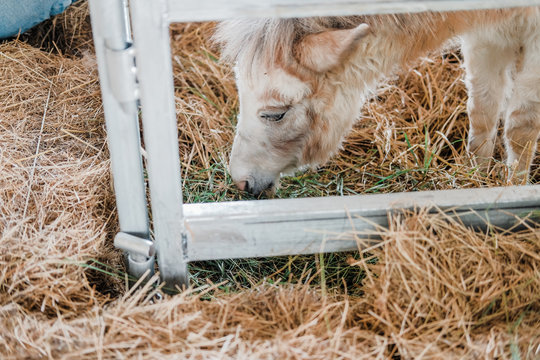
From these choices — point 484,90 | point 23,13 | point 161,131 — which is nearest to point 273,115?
point 161,131

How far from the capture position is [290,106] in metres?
2.35

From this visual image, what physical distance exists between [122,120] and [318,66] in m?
0.90

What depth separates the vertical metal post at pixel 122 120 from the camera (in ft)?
4.94

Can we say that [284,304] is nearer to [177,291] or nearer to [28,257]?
[177,291]

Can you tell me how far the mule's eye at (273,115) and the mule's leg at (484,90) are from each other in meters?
1.14

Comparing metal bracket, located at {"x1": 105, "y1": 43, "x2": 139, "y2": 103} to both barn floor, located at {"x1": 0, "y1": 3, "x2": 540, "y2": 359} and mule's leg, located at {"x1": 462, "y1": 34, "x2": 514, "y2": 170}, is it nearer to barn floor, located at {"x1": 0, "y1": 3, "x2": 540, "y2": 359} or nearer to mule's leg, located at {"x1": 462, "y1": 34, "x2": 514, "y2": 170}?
barn floor, located at {"x1": 0, "y1": 3, "x2": 540, "y2": 359}

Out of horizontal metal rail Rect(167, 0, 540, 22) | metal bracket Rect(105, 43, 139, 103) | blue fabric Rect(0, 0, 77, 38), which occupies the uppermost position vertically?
horizontal metal rail Rect(167, 0, 540, 22)

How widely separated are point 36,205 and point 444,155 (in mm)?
2250

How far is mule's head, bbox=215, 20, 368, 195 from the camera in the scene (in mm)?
2207

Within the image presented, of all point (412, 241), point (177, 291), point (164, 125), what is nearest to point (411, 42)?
point (412, 241)

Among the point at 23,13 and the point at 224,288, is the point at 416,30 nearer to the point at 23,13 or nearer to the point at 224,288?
the point at 224,288

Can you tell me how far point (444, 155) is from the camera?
3.25m

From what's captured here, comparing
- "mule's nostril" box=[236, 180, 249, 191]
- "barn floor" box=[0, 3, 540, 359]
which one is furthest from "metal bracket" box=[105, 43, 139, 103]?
"mule's nostril" box=[236, 180, 249, 191]

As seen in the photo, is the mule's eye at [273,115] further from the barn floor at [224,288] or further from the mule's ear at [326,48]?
the barn floor at [224,288]
